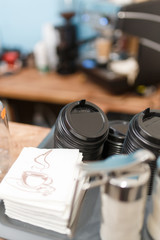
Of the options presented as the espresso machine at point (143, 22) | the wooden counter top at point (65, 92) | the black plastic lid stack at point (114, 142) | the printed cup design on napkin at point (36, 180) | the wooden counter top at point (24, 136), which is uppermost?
the espresso machine at point (143, 22)

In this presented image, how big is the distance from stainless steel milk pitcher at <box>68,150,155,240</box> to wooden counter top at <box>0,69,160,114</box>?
104 cm

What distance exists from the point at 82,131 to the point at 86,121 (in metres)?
0.05

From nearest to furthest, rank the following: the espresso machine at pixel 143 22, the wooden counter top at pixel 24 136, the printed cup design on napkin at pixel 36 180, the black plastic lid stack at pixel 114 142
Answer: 1. the printed cup design on napkin at pixel 36 180
2. the black plastic lid stack at pixel 114 142
3. the wooden counter top at pixel 24 136
4. the espresso machine at pixel 143 22

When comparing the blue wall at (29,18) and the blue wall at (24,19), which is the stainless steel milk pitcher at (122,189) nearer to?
the blue wall at (29,18)

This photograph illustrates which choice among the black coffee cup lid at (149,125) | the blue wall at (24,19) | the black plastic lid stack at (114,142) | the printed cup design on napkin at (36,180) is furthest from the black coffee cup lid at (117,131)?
the blue wall at (24,19)

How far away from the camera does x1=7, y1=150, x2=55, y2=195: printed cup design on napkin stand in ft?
1.93

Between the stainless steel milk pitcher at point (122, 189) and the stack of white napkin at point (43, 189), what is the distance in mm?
99

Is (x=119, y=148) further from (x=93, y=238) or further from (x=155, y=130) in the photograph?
(x=93, y=238)

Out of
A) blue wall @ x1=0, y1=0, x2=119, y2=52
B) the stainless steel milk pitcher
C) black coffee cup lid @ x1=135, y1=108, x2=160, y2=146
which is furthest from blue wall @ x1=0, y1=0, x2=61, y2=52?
the stainless steel milk pitcher

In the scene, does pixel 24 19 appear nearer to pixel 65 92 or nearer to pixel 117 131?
pixel 65 92

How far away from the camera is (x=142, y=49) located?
1.56m

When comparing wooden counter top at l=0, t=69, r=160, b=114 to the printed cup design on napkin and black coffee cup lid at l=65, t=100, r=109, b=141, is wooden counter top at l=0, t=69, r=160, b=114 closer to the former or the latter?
black coffee cup lid at l=65, t=100, r=109, b=141

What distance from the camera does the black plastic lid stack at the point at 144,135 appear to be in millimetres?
602

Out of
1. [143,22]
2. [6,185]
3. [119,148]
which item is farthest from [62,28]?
[6,185]
